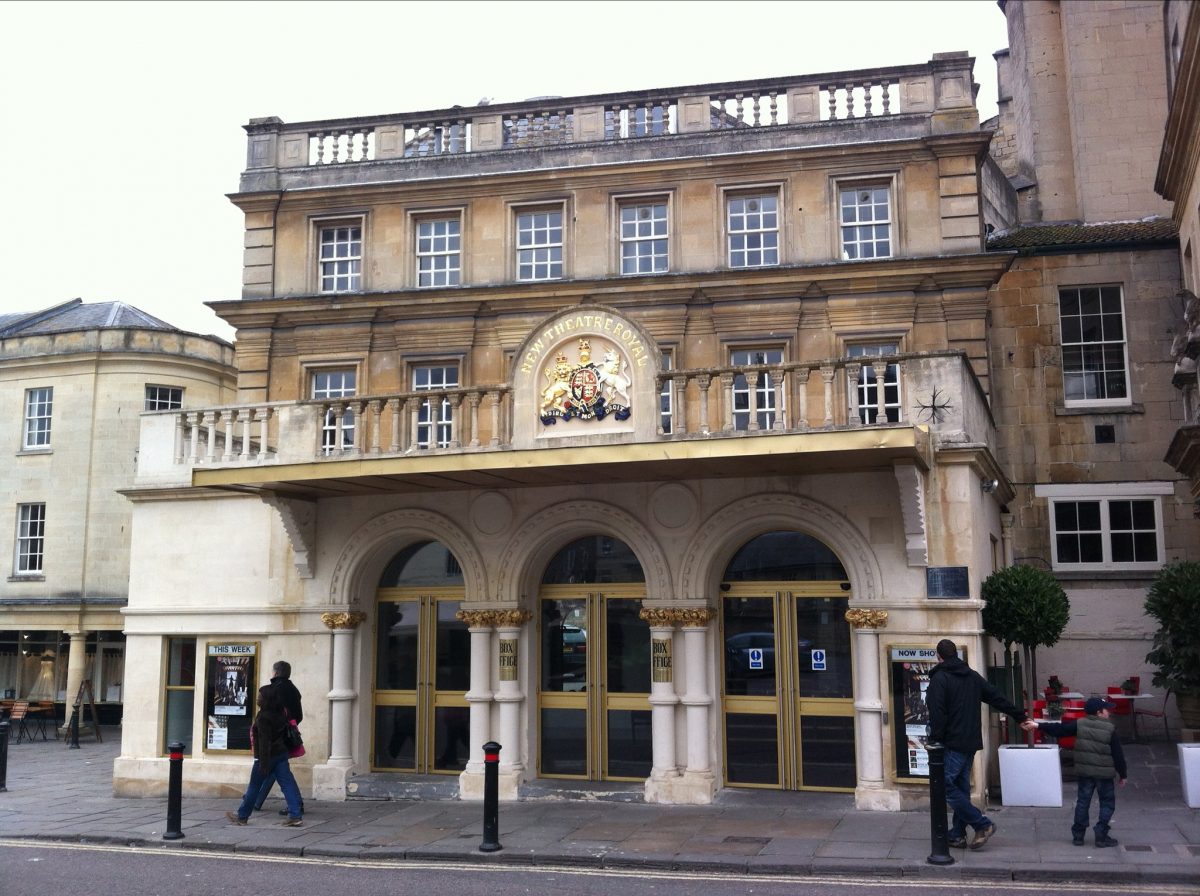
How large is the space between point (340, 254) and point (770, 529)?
1102 cm

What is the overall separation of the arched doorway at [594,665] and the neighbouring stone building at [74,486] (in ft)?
59.0

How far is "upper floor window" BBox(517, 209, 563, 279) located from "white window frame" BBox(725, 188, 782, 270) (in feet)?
9.91

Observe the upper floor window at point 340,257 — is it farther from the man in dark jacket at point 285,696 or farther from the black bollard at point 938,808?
the black bollard at point 938,808

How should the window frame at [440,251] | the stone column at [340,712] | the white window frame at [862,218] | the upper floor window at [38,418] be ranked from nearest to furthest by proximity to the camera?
1. the stone column at [340,712]
2. the white window frame at [862,218]
3. the window frame at [440,251]
4. the upper floor window at [38,418]

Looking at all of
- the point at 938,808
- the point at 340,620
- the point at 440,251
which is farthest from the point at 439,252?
the point at 938,808

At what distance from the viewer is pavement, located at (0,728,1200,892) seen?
10.3 metres

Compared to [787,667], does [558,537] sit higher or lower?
higher

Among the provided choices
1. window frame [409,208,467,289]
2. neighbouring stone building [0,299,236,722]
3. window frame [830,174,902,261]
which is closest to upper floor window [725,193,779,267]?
window frame [830,174,902,261]

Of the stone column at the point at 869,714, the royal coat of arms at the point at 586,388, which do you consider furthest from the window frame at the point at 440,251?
the stone column at the point at 869,714

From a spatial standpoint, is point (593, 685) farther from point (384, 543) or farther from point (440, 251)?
point (440, 251)

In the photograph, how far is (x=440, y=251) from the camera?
21.3 metres

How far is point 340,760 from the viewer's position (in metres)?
15.2

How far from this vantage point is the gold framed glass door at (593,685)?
14789 millimetres

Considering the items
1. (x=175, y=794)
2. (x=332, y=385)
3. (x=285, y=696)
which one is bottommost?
(x=175, y=794)
